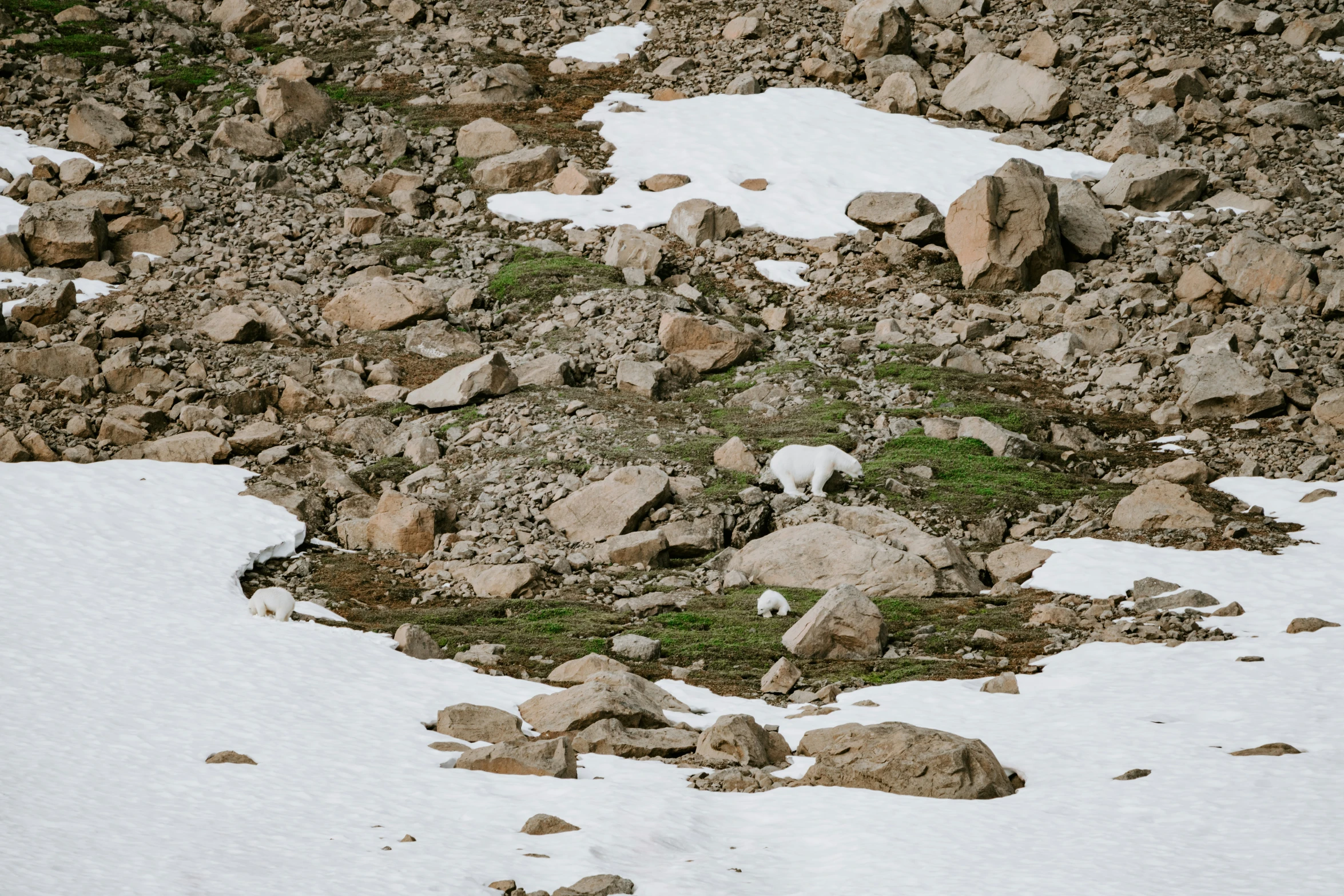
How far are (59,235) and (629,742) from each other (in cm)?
2487

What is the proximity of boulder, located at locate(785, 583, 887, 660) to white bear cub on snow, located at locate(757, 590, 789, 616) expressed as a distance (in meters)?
1.30

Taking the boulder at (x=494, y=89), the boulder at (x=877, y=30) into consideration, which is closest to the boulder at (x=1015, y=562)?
the boulder at (x=877, y=30)

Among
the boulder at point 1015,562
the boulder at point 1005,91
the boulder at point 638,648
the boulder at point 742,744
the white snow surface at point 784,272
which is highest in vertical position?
the boulder at point 1005,91

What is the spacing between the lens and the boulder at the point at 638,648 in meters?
15.1

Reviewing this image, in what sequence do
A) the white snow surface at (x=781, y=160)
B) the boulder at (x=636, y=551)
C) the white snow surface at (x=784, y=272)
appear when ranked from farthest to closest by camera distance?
the white snow surface at (x=781, y=160), the white snow surface at (x=784, y=272), the boulder at (x=636, y=551)

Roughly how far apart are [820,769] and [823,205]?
2405 cm

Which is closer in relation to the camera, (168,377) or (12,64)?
(168,377)

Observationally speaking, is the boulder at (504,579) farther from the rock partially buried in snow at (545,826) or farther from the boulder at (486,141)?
the boulder at (486,141)

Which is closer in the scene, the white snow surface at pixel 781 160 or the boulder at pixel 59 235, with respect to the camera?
the boulder at pixel 59 235

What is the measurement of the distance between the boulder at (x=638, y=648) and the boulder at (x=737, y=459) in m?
6.42

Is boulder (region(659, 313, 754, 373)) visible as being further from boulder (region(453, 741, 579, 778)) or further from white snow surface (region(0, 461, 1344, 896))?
boulder (region(453, 741, 579, 778))

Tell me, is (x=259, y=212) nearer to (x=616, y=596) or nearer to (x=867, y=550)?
(x=616, y=596)

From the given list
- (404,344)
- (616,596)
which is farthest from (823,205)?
(616,596)

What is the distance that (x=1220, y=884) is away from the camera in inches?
339
